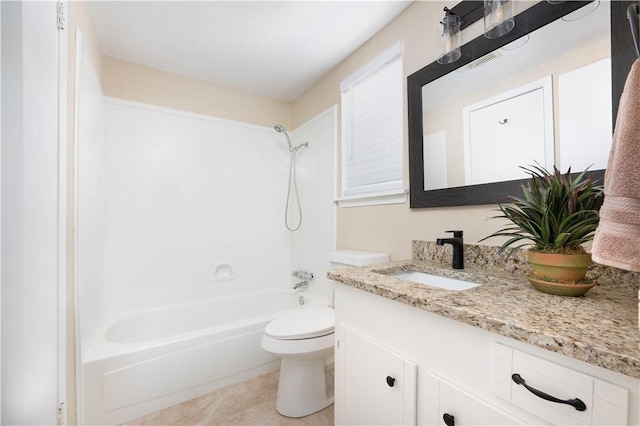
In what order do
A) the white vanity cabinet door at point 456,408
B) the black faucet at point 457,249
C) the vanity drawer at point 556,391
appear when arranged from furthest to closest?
the black faucet at point 457,249, the white vanity cabinet door at point 456,408, the vanity drawer at point 556,391

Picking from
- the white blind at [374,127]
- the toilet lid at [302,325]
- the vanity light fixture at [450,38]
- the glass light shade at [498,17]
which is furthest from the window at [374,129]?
the toilet lid at [302,325]

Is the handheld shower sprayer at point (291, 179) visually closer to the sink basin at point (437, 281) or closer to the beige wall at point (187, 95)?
the beige wall at point (187, 95)

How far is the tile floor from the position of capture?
154 centimetres

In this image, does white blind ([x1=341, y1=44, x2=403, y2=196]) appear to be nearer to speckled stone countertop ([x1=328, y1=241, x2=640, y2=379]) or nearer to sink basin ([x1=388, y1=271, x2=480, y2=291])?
sink basin ([x1=388, y1=271, x2=480, y2=291])

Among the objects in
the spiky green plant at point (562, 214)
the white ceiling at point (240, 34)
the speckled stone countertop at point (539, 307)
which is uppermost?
the white ceiling at point (240, 34)

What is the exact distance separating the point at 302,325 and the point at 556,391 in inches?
50.4

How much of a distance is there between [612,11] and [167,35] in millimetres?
2304

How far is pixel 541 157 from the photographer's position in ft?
Result: 3.44

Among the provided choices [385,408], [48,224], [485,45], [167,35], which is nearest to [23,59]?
[48,224]

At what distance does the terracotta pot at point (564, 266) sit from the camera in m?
0.76

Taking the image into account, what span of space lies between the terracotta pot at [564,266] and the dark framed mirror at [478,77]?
357 mm

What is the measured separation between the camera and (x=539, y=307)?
68cm

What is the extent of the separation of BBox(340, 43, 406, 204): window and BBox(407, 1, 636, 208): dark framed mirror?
0.15 m

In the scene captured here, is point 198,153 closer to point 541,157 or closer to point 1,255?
point 1,255
